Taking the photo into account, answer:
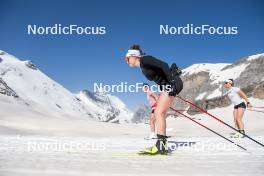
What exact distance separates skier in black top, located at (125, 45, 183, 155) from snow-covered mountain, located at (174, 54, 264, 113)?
28399mm

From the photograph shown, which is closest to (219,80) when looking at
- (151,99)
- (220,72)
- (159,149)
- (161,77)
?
(220,72)

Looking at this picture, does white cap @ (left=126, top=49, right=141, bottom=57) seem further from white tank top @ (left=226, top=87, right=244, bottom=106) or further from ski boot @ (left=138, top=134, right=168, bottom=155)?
white tank top @ (left=226, top=87, right=244, bottom=106)

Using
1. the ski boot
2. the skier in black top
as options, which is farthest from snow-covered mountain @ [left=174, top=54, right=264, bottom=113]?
the ski boot

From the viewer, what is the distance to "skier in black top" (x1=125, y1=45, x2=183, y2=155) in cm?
677

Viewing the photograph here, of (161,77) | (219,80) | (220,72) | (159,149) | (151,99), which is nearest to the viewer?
(159,149)

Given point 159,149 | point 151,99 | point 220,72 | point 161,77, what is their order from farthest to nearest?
point 220,72 → point 151,99 → point 161,77 → point 159,149

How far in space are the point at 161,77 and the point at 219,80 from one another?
5486 cm

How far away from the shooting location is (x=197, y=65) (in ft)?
272

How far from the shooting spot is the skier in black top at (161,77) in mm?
6771

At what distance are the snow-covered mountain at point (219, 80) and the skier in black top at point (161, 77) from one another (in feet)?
93.2

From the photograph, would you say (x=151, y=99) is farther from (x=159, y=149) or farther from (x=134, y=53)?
(x=159, y=149)

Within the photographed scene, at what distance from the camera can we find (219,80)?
60188 mm

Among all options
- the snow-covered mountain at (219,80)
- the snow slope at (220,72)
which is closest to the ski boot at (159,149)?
the snow-covered mountain at (219,80)

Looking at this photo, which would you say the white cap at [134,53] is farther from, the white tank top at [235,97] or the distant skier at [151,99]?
the white tank top at [235,97]
